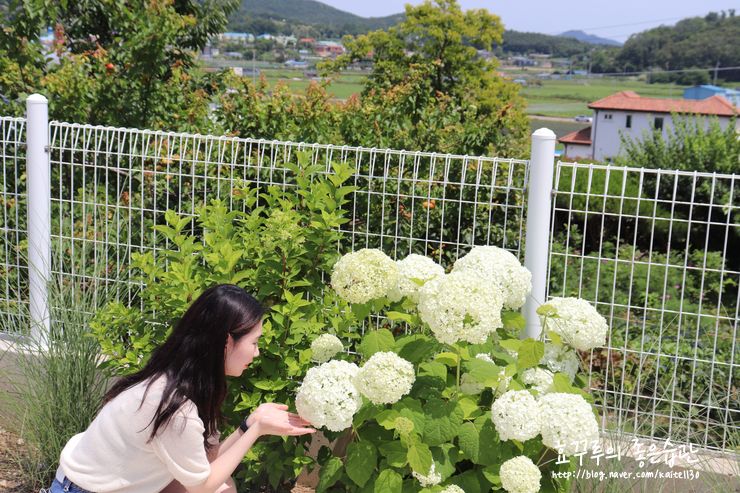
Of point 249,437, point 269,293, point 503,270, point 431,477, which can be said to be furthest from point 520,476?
point 269,293

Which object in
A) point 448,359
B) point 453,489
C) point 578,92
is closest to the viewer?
point 453,489

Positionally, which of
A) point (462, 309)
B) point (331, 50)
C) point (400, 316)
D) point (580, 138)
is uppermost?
point (331, 50)

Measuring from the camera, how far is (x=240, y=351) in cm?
282

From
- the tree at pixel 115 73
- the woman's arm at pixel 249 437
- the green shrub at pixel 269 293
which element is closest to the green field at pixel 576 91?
the tree at pixel 115 73

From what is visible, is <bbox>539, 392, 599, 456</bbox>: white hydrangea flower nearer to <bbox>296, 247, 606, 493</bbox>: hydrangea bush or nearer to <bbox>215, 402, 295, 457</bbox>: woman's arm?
<bbox>296, 247, 606, 493</bbox>: hydrangea bush

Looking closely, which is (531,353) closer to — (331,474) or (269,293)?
(331,474)

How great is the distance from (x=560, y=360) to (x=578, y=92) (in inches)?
6517

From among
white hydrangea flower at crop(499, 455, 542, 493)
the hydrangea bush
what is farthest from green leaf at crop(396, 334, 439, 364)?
white hydrangea flower at crop(499, 455, 542, 493)

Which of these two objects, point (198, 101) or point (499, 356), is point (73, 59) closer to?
point (198, 101)

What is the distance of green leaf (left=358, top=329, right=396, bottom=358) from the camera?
2.95 metres

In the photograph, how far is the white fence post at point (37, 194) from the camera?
4.64 metres

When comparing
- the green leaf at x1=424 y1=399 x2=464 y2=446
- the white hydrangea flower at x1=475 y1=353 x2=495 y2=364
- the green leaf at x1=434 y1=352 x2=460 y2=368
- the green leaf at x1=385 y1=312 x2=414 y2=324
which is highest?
the green leaf at x1=385 y1=312 x2=414 y2=324

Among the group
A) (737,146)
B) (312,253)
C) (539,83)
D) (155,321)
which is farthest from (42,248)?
(539,83)

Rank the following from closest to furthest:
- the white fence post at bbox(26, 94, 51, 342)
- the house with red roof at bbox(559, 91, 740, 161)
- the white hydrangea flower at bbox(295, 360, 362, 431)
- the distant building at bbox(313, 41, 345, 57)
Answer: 1. the white hydrangea flower at bbox(295, 360, 362, 431)
2. the white fence post at bbox(26, 94, 51, 342)
3. the distant building at bbox(313, 41, 345, 57)
4. the house with red roof at bbox(559, 91, 740, 161)
